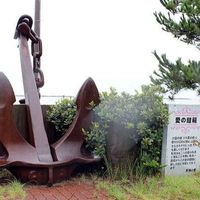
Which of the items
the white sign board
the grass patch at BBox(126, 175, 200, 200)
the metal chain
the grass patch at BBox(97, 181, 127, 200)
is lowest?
the grass patch at BBox(126, 175, 200, 200)

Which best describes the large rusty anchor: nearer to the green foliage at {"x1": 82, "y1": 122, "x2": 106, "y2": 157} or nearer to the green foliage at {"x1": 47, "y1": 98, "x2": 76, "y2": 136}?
the green foliage at {"x1": 82, "y1": 122, "x2": 106, "y2": 157}

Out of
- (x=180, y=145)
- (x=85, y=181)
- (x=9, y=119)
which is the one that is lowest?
(x=85, y=181)

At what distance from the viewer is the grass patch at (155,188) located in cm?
422

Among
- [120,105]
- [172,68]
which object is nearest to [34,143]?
[120,105]

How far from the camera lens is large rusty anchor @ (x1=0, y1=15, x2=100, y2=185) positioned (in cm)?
452

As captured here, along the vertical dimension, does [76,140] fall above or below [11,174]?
above

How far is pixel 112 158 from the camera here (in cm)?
490

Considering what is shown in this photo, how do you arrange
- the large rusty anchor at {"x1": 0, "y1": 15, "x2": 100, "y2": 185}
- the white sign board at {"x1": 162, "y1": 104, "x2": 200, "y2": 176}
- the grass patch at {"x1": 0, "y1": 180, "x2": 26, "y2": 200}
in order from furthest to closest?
the white sign board at {"x1": 162, "y1": 104, "x2": 200, "y2": 176}, the large rusty anchor at {"x1": 0, "y1": 15, "x2": 100, "y2": 185}, the grass patch at {"x1": 0, "y1": 180, "x2": 26, "y2": 200}

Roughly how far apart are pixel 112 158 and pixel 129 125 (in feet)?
1.48

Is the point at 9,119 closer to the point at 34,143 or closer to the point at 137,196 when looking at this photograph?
the point at 34,143

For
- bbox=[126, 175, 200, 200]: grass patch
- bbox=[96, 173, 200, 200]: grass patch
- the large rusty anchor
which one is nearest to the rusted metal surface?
the large rusty anchor

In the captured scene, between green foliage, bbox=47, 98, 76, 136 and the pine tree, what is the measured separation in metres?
1.72

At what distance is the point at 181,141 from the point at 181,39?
1.99 m

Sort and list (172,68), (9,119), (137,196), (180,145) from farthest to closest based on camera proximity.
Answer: (172,68)
(180,145)
(9,119)
(137,196)
